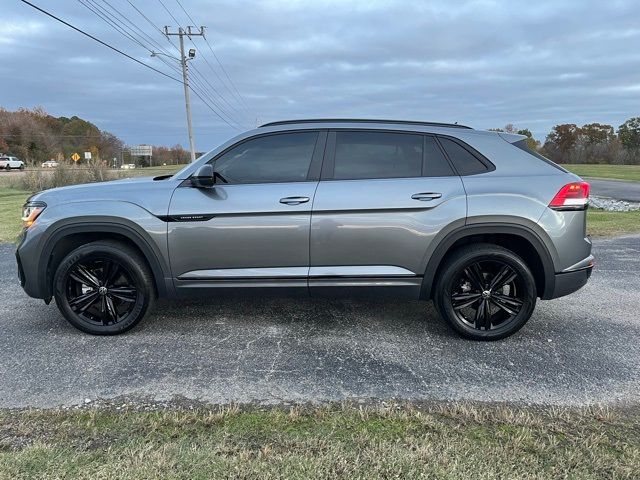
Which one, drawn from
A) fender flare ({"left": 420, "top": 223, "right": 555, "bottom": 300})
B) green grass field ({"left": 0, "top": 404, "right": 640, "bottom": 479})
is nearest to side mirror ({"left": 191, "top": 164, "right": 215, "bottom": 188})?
green grass field ({"left": 0, "top": 404, "right": 640, "bottom": 479})

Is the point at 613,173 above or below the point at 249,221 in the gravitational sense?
below

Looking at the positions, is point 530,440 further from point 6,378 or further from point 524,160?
point 6,378

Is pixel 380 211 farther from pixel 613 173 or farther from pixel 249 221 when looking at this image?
pixel 613 173

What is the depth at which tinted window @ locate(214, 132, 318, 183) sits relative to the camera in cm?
384

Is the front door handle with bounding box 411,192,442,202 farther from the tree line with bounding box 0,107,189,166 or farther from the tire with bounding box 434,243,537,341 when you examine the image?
the tree line with bounding box 0,107,189,166

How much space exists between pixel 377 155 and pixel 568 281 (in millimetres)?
1922

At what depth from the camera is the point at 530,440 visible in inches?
96.7

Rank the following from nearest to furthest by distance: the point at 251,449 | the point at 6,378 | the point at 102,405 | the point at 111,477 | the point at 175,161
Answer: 1. the point at 111,477
2. the point at 251,449
3. the point at 102,405
4. the point at 6,378
5. the point at 175,161

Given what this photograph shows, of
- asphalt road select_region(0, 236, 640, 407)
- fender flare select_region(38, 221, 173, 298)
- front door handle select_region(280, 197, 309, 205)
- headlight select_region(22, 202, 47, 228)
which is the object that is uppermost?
front door handle select_region(280, 197, 309, 205)

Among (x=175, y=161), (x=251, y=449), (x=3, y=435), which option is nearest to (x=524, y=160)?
(x=251, y=449)

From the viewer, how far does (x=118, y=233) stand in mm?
3809

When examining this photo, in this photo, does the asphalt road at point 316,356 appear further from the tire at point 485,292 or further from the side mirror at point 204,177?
the side mirror at point 204,177

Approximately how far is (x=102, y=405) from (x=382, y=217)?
7.91ft

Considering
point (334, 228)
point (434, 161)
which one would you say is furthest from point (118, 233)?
point (434, 161)
